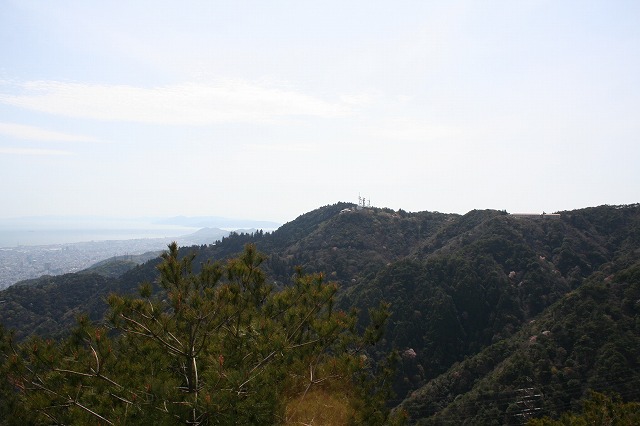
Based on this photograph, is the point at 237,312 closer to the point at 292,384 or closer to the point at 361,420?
the point at 292,384

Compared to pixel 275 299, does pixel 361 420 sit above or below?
below

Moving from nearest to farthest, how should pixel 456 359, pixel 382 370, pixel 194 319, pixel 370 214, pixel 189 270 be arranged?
pixel 194 319
pixel 189 270
pixel 382 370
pixel 456 359
pixel 370 214

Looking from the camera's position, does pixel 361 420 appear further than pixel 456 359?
No

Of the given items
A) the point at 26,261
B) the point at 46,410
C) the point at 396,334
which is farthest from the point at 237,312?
the point at 26,261

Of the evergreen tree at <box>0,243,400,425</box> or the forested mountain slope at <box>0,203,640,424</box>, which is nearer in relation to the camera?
the evergreen tree at <box>0,243,400,425</box>

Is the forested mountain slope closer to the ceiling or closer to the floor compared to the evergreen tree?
closer to the floor

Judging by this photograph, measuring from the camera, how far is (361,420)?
17.4ft

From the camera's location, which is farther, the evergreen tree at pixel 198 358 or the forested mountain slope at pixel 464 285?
the forested mountain slope at pixel 464 285

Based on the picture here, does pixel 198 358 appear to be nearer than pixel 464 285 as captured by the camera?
Yes

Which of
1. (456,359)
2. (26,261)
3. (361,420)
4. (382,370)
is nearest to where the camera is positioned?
(361,420)

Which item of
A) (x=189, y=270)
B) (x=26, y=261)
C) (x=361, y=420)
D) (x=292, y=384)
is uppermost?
(x=189, y=270)

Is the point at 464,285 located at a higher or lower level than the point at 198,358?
lower

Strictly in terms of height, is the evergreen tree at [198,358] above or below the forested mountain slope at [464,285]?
above

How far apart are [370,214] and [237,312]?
6345 cm
